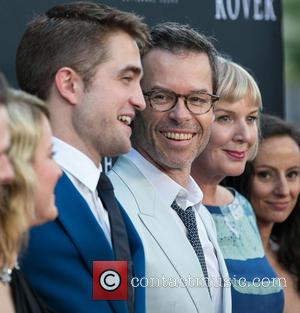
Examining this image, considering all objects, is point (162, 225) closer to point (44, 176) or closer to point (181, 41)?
point (181, 41)

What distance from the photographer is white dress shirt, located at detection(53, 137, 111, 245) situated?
9.04ft

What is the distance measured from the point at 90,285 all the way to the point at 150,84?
896mm

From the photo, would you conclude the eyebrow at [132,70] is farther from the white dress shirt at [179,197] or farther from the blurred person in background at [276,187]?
the blurred person in background at [276,187]

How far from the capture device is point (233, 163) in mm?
3727

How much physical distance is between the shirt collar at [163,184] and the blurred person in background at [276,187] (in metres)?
0.87

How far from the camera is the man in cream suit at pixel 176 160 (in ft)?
10.2

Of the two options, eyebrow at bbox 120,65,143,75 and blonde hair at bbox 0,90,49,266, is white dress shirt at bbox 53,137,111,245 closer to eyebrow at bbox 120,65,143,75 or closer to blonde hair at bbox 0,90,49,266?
eyebrow at bbox 120,65,143,75

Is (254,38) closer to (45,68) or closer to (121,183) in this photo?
(121,183)

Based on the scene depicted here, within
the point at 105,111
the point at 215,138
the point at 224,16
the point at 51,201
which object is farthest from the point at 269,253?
the point at 51,201

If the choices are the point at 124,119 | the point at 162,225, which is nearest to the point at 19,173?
the point at 124,119

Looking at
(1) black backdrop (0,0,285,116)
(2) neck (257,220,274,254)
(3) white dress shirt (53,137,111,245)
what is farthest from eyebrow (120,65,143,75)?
(2) neck (257,220,274,254)

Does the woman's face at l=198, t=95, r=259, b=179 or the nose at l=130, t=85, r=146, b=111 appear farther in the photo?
the woman's face at l=198, t=95, r=259, b=179

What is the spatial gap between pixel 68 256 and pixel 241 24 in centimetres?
192

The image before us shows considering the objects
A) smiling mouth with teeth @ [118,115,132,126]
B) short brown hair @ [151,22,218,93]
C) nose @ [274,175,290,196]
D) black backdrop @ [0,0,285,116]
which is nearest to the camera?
smiling mouth with teeth @ [118,115,132,126]
